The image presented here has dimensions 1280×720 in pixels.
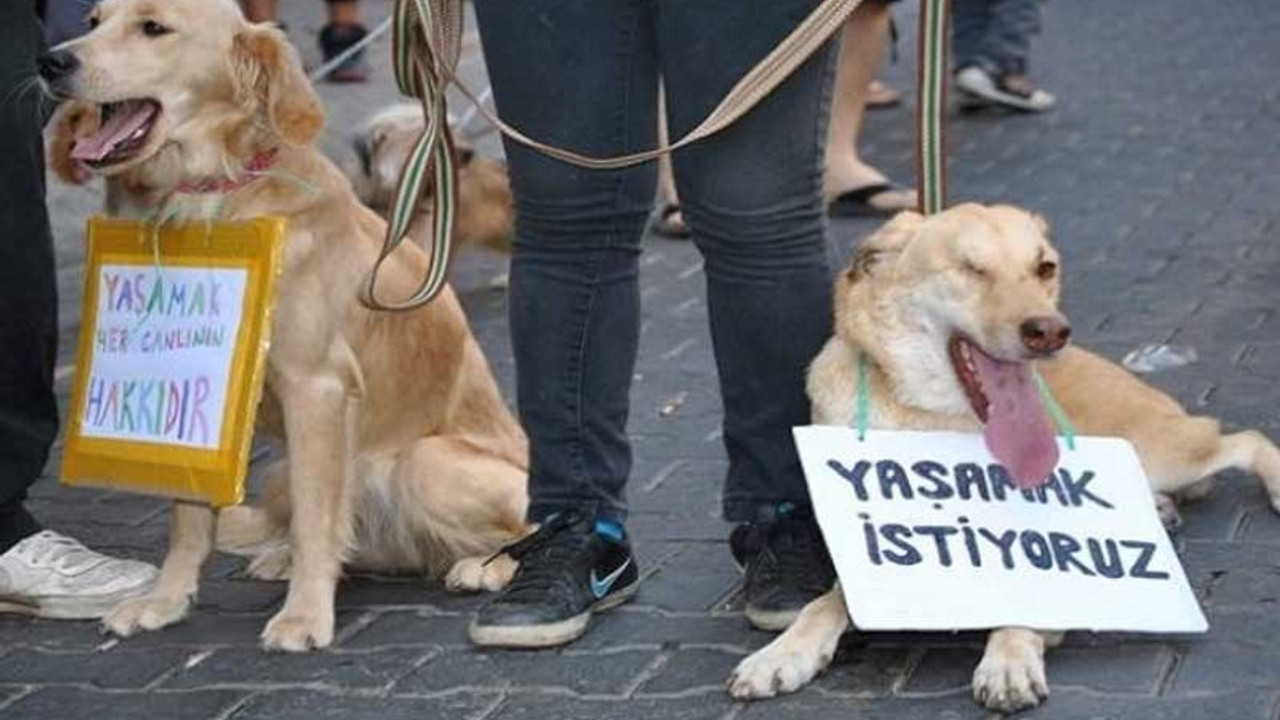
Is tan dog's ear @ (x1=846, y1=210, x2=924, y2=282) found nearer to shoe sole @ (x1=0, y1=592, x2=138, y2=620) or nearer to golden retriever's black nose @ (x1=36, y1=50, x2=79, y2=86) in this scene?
golden retriever's black nose @ (x1=36, y1=50, x2=79, y2=86)

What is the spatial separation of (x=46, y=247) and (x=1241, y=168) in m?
5.33

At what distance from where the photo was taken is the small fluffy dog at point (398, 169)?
7.36 meters

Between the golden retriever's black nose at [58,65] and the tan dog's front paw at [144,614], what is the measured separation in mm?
991

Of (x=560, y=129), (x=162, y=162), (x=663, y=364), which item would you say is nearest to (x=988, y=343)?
(x=560, y=129)

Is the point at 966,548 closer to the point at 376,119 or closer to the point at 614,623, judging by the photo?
the point at 614,623

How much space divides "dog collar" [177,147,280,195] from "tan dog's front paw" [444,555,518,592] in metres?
0.86

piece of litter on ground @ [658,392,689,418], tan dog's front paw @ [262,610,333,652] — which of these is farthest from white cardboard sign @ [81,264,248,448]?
piece of litter on ground @ [658,392,689,418]

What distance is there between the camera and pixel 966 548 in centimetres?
397

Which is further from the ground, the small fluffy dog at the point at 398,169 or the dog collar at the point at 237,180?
the dog collar at the point at 237,180

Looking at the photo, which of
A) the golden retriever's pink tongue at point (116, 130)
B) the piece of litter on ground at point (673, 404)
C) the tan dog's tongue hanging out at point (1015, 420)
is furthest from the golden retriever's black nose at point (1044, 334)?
the piece of litter on ground at point (673, 404)

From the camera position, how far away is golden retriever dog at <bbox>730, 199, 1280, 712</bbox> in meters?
3.82

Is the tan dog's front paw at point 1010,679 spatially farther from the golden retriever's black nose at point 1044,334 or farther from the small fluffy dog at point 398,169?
the small fluffy dog at point 398,169

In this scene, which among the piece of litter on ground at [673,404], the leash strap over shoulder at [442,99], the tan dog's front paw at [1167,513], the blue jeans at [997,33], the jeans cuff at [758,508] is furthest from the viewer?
the blue jeans at [997,33]

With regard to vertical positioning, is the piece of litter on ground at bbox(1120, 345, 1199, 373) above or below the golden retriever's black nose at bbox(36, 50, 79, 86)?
below
